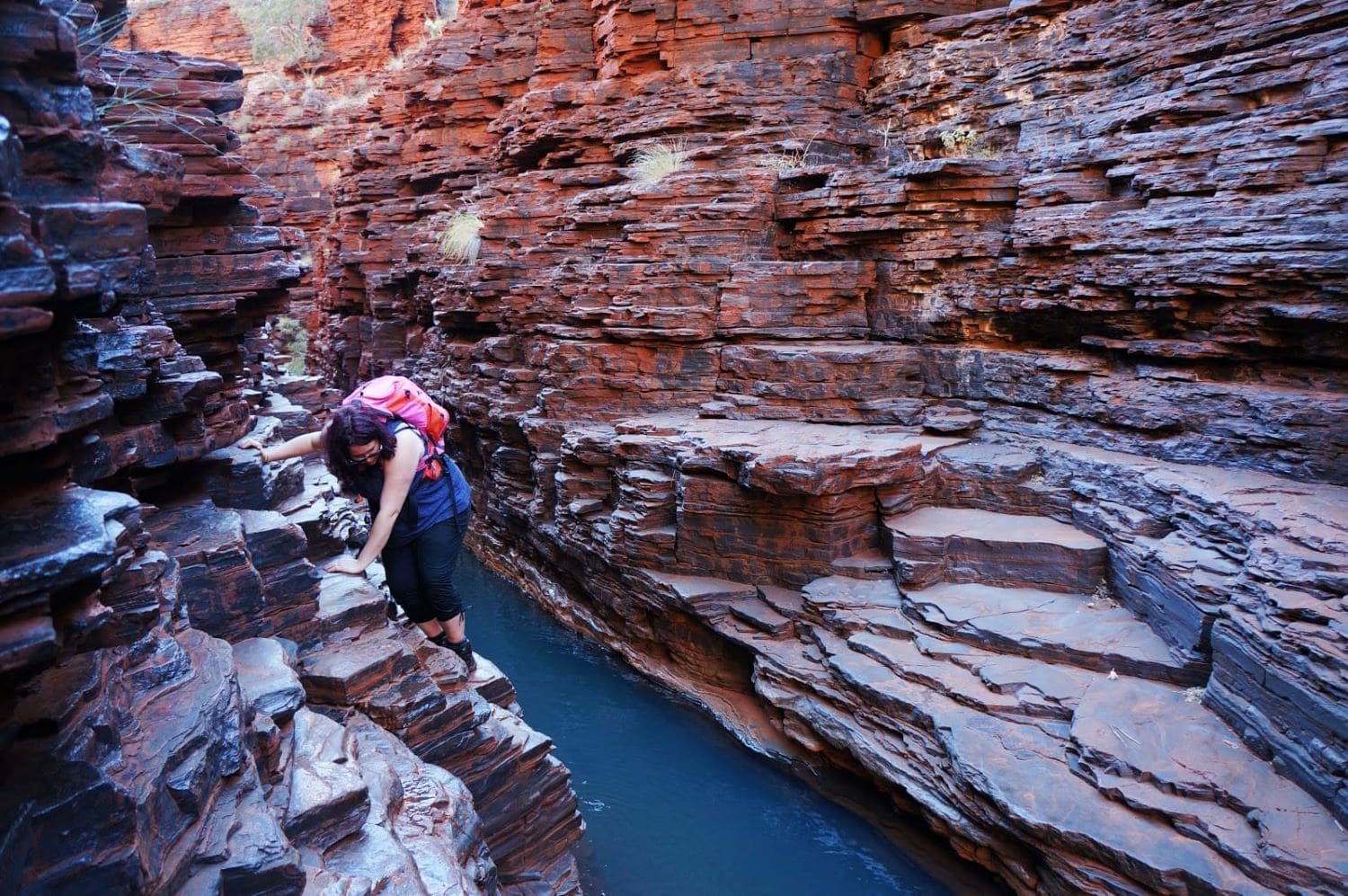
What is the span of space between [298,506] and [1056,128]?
8.48 metres

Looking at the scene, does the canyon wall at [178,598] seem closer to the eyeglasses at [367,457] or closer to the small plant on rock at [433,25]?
the eyeglasses at [367,457]

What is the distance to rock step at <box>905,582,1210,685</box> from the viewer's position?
6.25 meters

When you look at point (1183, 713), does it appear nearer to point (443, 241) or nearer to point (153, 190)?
point (153, 190)

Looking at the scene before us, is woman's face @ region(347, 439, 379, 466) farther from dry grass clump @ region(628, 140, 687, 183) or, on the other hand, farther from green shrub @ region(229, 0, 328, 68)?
green shrub @ region(229, 0, 328, 68)

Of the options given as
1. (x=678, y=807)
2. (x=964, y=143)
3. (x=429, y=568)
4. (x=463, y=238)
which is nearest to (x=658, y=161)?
(x=964, y=143)

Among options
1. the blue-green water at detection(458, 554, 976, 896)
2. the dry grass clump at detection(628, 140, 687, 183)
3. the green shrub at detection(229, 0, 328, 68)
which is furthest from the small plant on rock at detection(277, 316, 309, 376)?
the blue-green water at detection(458, 554, 976, 896)

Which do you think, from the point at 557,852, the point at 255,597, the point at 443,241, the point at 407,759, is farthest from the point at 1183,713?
the point at 443,241

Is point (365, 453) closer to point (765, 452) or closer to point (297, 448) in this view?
point (297, 448)

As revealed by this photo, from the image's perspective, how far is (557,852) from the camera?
607cm

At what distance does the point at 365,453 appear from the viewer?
4836 mm

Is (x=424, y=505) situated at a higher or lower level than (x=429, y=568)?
higher

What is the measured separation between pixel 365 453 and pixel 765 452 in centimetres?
420

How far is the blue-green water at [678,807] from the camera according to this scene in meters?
6.61

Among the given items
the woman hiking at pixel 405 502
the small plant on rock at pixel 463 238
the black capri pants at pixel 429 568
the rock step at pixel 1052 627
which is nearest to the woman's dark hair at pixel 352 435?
the woman hiking at pixel 405 502
